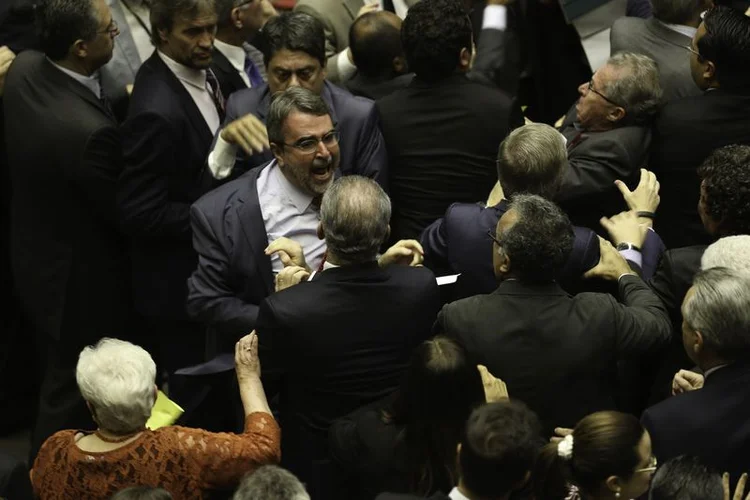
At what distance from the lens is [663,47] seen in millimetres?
5344

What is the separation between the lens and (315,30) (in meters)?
4.95

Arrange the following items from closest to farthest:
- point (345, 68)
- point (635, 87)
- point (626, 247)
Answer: point (626, 247), point (635, 87), point (345, 68)

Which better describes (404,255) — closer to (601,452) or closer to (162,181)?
(601,452)

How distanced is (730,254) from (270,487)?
5.19ft

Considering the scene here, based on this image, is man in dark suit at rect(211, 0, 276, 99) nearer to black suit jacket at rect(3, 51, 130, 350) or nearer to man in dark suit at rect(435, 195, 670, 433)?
black suit jacket at rect(3, 51, 130, 350)

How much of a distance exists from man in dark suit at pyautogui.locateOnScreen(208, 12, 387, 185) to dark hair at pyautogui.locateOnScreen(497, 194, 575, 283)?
46.1 inches

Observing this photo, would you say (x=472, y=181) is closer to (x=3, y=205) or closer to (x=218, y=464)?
(x=218, y=464)

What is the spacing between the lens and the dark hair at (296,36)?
4.90 meters

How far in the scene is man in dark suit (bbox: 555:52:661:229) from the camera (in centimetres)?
462

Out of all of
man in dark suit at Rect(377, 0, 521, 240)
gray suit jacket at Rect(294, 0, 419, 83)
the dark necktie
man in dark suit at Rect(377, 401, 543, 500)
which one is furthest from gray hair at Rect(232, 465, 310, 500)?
gray suit jacket at Rect(294, 0, 419, 83)

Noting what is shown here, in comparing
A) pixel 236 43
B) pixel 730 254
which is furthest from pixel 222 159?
pixel 730 254

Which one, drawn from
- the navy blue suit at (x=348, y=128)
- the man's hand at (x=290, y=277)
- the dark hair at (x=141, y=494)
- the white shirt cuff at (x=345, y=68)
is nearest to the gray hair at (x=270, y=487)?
the dark hair at (x=141, y=494)

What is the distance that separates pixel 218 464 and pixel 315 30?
194 centimetres

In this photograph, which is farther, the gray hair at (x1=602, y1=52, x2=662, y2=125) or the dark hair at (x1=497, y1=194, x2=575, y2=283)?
the gray hair at (x1=602, y1=52, x2=662, y2=125)
